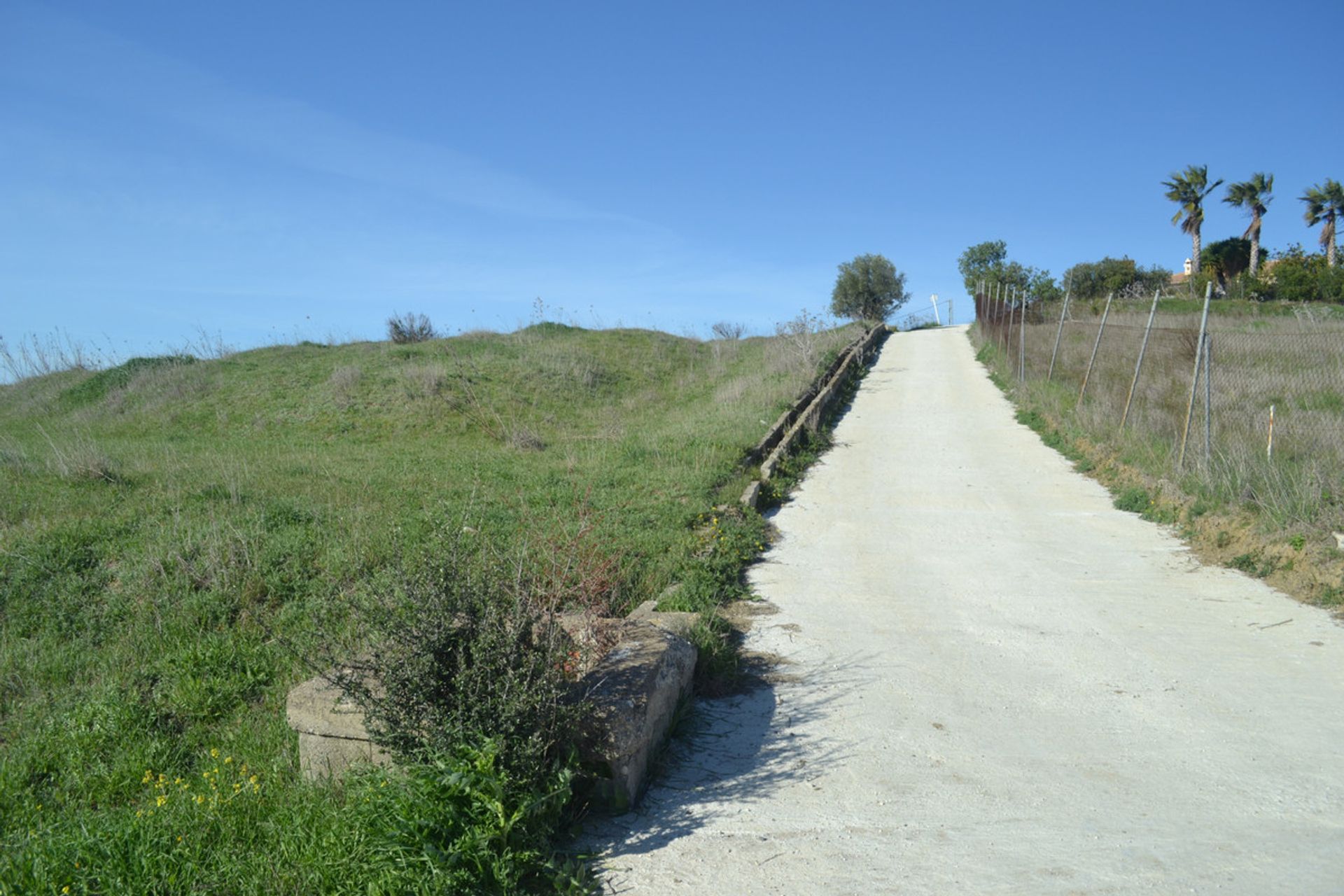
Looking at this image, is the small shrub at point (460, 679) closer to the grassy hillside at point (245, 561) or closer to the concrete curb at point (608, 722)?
the concrete curb at point (608, 722)

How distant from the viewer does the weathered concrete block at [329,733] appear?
4.08 m

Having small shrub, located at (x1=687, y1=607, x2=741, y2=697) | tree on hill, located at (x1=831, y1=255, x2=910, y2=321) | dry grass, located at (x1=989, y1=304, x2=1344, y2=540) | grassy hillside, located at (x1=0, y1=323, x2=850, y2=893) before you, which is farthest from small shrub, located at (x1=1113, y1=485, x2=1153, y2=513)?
tree on hill, located at (x1=831, y1=255, x2=910, y2=321)

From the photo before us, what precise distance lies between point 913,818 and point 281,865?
267 cm

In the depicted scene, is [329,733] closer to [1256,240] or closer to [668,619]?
[668,619]

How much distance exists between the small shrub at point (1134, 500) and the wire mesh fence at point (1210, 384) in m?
0.68

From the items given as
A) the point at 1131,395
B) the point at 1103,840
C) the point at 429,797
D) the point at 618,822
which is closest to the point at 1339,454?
the point at 1131,395

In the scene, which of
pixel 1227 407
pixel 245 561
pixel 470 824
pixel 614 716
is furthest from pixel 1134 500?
pixel 245 561

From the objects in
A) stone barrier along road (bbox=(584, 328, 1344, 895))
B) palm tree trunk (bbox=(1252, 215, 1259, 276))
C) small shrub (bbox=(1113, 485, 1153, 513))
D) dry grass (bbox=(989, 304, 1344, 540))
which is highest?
palm tree trunk (bbox=(1252, 215, 1259, 276))

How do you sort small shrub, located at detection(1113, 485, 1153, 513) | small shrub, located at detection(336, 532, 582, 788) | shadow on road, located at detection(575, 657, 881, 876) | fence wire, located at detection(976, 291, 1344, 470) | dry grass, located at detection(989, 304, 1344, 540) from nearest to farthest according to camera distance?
small shrub, located at detection(336, 532, 582, 788), shadow on road, located at detection(575, 657, 881, 876), dry grass, located at detection(989, 304, 1344, 540), small shrub, located at detection(1113, 485, 1153, 513), fence wire, located at detection(976, 291, 1344, 470)

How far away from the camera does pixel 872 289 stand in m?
50.1

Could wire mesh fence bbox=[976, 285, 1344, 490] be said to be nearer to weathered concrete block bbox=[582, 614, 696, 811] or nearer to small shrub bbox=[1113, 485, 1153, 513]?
small shrub bbox=[1113, 485, 1153, 513]

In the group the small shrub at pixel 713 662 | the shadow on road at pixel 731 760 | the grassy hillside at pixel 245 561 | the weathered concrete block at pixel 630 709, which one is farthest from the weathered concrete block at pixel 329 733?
the small shrub at pixel 713 662

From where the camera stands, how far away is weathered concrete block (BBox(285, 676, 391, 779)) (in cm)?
408

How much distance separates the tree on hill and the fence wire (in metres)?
27.0
